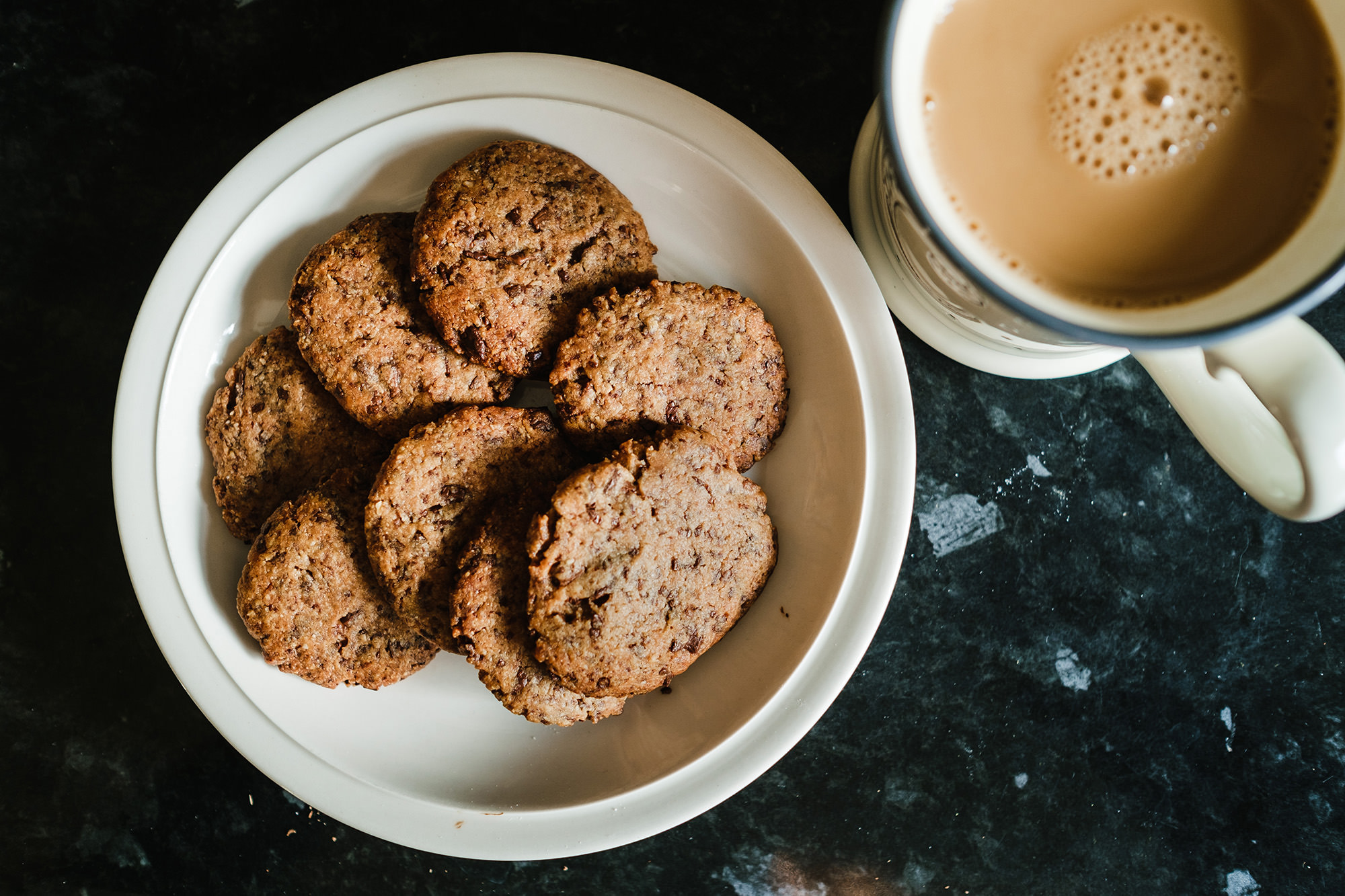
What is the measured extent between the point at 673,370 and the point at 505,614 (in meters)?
0.38

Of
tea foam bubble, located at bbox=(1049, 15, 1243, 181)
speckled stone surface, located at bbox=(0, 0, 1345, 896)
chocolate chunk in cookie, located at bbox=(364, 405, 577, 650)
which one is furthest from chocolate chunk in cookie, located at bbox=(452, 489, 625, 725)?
tea foam bubble, located at bbox=(1049, 15, 1243, 181)

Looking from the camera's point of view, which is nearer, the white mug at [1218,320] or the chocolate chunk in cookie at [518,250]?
the white mug at [1218,320]

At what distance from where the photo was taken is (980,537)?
1.31 metres

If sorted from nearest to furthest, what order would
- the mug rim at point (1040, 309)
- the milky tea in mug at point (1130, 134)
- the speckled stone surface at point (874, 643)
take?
1. the mug rim at point (1040, 309)
2. the milky tea in mug at point (1130, 134)
3. the speckled stone surface at point (874, 643)

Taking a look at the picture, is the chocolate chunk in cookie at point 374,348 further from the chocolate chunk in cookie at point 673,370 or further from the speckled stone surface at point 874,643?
the speckled stone surface at point 874,643

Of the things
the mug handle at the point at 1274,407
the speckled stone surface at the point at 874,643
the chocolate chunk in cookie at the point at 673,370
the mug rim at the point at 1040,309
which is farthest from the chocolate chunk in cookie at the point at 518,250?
the mug handle at the point at 1274,407

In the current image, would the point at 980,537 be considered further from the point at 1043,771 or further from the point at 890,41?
the point at 890,41

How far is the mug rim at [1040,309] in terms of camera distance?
66 centimetres

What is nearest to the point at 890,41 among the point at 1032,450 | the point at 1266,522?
the point at 1032,450

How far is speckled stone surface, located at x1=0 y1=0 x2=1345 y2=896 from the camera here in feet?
4.21

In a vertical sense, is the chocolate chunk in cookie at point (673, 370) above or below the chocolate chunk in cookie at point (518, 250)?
below

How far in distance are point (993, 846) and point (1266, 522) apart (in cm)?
68

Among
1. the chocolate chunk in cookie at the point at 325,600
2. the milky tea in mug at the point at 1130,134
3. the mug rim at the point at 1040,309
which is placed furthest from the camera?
the chocolate chunk in cookie at the point at 325,600

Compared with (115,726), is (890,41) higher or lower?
higher
